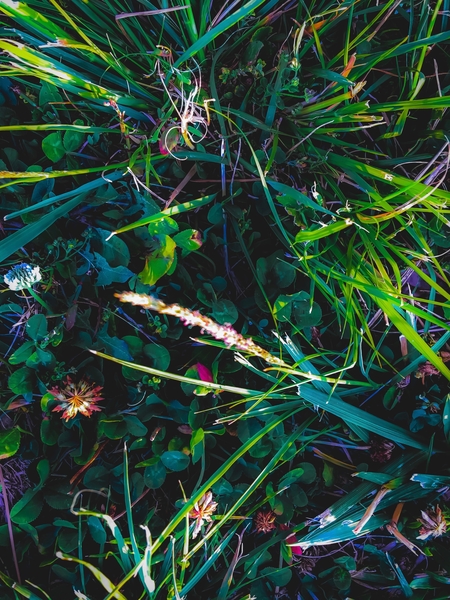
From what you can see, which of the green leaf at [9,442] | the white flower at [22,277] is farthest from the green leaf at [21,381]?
the white flower at [22,277]

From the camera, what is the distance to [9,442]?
1397 mm

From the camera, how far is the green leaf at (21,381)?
1377 millimetres

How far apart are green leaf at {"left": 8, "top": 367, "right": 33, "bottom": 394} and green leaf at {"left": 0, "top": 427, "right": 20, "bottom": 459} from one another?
13 cm

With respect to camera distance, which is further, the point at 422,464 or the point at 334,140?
the point at 422,464

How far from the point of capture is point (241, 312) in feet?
4.74

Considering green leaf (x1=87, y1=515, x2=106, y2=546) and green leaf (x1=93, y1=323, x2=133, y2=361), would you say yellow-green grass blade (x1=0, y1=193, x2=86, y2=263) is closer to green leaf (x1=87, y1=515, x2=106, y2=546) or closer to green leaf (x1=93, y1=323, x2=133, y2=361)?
green leaf (x1=93, y1=323, x2=133, y2=361)

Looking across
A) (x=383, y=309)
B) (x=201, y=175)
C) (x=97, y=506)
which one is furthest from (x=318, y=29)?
(x=97, y=506)

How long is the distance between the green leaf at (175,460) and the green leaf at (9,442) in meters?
0.44

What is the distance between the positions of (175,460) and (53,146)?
98 cm

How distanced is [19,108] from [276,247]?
900 mm

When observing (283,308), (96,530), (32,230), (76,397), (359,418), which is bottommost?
(359,418)

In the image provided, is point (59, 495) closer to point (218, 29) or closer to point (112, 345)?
point (112, 345)

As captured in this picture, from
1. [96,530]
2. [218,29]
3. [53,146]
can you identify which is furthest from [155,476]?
[218,29]

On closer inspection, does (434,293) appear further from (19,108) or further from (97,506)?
(19,108)
